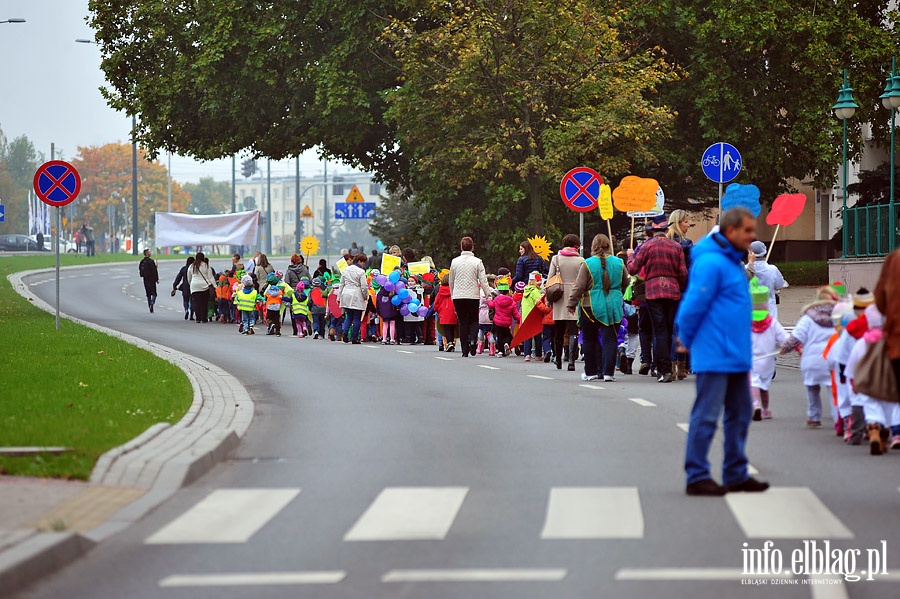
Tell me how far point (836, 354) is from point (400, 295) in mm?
16647

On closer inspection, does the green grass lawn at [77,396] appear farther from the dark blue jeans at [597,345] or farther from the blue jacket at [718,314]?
the dark blue jeans at [597,345]

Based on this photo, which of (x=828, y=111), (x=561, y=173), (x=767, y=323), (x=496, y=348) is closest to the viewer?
(x=767, y=323)

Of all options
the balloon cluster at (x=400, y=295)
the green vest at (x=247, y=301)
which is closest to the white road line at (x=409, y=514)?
the balloon cluster at (x=400, y=295)

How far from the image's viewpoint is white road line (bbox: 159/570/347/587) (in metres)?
6.85

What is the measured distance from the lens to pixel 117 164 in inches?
5482

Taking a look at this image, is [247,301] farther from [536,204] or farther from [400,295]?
[536,204]

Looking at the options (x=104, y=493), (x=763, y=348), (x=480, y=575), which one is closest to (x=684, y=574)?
(x=480, y=575)

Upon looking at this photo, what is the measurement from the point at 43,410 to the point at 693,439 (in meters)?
6.43

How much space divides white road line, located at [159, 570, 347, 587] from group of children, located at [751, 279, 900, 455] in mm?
4995

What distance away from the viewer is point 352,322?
94.7ft

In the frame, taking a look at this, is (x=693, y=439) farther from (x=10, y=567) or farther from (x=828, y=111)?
(x=828, y=111)

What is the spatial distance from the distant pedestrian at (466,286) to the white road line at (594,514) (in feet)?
47.5

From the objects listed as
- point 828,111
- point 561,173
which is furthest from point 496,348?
point 828,111

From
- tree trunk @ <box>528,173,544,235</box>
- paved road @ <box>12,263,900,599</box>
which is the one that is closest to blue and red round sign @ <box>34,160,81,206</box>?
paved road @ <box>12,263,900,599</box>
